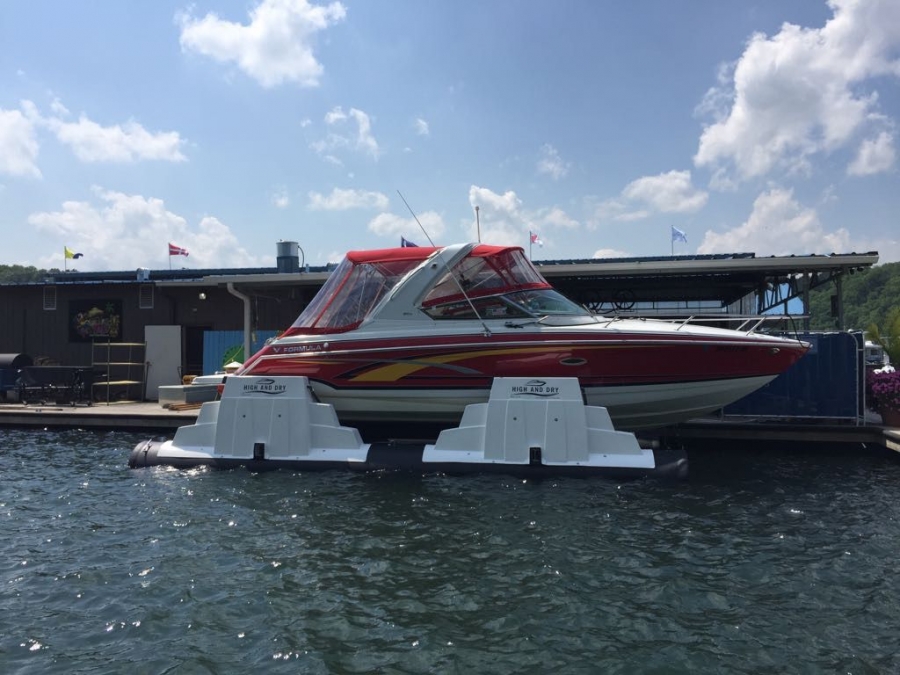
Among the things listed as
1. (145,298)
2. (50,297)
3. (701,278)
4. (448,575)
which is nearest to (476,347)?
(448,575)

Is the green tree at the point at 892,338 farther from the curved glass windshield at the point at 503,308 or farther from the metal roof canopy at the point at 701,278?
the curved glass windshield at the point at 503,308

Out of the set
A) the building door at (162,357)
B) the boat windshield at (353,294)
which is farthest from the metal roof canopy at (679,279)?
the boat windshield at (353,294)

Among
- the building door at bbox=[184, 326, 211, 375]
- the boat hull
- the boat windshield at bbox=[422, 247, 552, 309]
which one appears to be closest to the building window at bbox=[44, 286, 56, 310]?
the building door at bbox=[184, 326, 211, 375]

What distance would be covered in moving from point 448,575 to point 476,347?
10.8ft

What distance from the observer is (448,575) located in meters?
4.66

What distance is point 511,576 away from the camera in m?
4.62

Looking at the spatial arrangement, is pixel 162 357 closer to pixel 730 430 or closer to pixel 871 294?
pixel 730 430

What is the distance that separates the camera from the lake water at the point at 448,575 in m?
3.61

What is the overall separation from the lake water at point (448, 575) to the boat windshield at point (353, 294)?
6.47 feet

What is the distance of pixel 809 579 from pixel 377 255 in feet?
19.4

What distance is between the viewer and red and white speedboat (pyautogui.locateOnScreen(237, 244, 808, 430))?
7.24m

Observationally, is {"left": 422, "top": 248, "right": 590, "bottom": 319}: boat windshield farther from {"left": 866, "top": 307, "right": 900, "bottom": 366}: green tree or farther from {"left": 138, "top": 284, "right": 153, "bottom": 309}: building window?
{"left": 138, "top": 284, "right": 153, "bottom": 309}: building window

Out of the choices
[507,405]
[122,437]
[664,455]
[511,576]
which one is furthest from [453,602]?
[122,437]

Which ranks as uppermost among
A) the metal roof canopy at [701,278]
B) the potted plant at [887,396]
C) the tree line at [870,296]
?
the tree line at [870,296]
